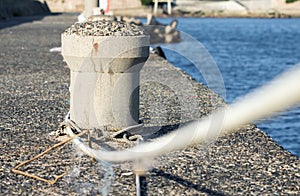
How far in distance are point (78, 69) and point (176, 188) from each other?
1980 mm

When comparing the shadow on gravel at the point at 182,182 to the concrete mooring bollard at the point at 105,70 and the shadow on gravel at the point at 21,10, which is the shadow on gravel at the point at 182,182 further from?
the shadow on gravel at the point at 21,10

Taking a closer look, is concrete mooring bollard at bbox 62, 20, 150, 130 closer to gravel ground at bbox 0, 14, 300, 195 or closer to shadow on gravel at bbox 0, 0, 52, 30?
gravel ground at bbox 0, 14, 300, 195

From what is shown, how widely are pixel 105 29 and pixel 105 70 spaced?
394 millimetres

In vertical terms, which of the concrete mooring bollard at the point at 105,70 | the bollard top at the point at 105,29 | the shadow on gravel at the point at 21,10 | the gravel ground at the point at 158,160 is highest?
the bollard top at the point at 105,29

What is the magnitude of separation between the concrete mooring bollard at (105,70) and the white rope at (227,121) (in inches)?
12.9

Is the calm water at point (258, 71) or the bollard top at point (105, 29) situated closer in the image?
the bollard top at point (105, 29)

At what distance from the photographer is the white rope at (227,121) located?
14.4 feet

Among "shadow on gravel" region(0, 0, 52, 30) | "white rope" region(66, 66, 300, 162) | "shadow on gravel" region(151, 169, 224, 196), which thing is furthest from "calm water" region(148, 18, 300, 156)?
"shadow on gravel" region(0, 0, 52, 30)

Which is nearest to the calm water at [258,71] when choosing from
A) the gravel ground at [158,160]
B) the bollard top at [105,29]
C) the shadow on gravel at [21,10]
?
the gravel ground at [158,160]

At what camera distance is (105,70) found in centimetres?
712

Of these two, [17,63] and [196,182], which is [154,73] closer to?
[17,63]

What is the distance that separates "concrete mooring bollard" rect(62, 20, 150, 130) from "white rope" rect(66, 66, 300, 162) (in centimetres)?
33

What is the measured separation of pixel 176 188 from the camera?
5762 mm

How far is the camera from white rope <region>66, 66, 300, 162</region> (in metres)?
4.39
